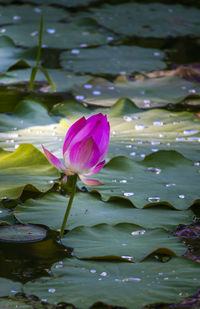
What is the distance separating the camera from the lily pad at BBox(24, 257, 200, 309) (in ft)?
3.39

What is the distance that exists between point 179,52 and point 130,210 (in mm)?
1961

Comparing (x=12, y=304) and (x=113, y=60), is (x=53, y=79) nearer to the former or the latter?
(x=113, y=60)

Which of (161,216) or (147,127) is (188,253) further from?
(147,127)

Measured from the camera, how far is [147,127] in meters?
1.97

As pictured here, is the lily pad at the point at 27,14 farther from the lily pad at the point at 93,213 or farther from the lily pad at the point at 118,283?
the lily pad at the point at 118,283

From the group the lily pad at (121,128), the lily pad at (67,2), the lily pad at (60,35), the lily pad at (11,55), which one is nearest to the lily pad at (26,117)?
the lily pad at (121,128)

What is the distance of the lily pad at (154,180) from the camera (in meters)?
1.49

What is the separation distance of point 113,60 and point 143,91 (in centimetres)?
50

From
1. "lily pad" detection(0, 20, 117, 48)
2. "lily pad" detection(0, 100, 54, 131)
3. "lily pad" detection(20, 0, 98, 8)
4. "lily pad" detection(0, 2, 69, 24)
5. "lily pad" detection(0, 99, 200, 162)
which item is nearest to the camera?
"lily pad" detection(0, 99, 200, 162)

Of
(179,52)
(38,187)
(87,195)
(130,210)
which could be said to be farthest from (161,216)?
(179,52)

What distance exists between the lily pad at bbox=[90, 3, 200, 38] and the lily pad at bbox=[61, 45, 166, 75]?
0.41 m

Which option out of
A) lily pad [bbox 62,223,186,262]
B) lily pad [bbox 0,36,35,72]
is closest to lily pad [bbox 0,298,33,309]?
lily pad [bbox 62,223,186,262]

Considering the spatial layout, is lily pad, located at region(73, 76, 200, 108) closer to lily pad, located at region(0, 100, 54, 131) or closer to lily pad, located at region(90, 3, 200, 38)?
lily pad, located at region(0, 100, 54, 131)

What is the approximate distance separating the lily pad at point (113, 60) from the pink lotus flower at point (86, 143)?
1.56m
